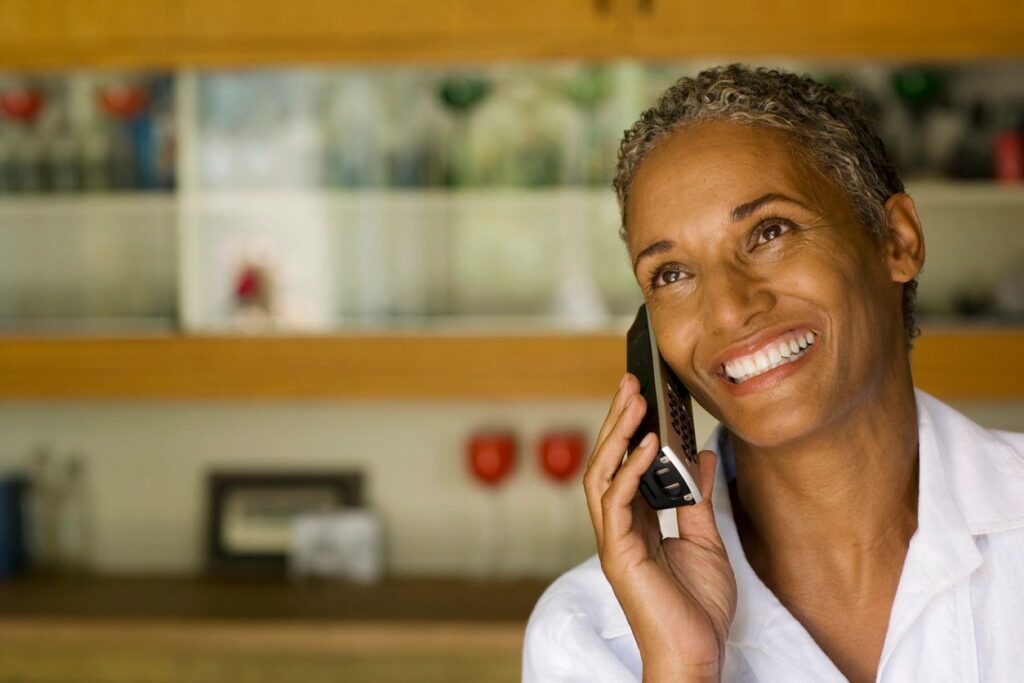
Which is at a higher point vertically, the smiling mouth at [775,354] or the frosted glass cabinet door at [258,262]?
the frosted glass cabinet door at [258,262]

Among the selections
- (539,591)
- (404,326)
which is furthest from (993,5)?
(539,591)

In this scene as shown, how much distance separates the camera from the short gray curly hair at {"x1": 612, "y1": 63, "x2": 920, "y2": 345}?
1202mm

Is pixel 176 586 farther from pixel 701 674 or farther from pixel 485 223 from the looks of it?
pixel 701 674

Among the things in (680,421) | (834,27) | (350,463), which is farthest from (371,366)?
(680,421)

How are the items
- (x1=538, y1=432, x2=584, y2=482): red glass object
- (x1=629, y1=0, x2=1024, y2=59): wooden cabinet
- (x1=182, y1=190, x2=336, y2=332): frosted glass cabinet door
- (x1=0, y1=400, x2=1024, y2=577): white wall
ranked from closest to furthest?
(x1=629, y1=0, x2=1024, y2=59): wooden cabinet < (x1=182, y1=190, x2=336, y2=332): frosted glass cabinet door < (x1=538, y1=432, x2=584, y2=482): red glass object < (x1=0, y1=400, x2=1024, y2=577): white wall

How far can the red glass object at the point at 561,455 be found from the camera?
2771 mm

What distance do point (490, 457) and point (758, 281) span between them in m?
1.68

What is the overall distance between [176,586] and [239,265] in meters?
0.72

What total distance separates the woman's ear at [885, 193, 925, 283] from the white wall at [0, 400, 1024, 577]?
63.1 inches

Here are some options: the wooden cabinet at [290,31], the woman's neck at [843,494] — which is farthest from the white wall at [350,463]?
the woman's neck at [843,494]

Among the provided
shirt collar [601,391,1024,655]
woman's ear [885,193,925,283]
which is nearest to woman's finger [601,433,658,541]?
shirt collar [601,391,1024,655]

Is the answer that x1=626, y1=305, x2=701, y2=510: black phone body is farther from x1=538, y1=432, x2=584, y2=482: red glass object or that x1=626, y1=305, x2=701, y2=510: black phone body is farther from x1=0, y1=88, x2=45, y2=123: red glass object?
x1=0, y1=88, x2=45, y2=123: red glass object

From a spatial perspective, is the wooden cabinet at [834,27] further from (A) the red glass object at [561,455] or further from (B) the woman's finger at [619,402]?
(B) the woman's finger at [619,402]

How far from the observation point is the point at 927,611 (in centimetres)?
114
